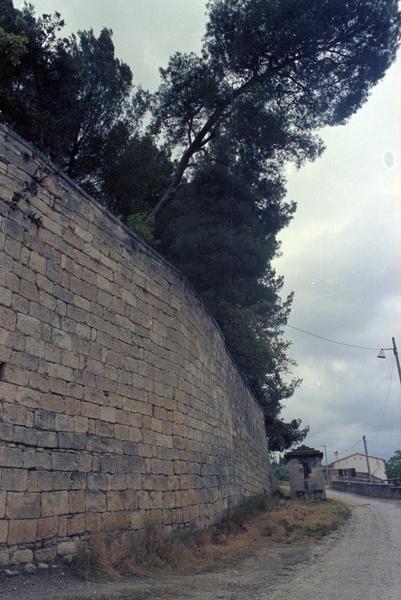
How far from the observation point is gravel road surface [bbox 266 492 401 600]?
17.0ft

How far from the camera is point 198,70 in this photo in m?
15.2

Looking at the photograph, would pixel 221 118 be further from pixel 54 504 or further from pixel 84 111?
pixel 54 504

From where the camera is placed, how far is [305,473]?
20.4 m

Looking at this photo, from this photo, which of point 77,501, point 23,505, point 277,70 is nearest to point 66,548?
point 77,501

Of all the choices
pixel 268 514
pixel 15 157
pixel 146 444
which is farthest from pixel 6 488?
pixel 268 514

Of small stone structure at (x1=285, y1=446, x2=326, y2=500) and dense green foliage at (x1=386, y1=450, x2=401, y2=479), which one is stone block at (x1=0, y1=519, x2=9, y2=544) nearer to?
small stone structure at (x1=285, y1=446, x2=326, y2=500)

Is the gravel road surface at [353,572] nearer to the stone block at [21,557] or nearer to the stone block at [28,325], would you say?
the stone block at [21,557]

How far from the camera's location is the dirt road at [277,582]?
15.0 ft

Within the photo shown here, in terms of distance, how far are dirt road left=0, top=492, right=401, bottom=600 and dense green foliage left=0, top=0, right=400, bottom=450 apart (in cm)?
781

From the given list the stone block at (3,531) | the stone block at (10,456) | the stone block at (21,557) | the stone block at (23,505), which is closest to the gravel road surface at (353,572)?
the stone block at (21,557)

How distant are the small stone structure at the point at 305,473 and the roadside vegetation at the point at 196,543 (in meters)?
8.13

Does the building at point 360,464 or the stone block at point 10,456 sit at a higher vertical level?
the building at point 360,464

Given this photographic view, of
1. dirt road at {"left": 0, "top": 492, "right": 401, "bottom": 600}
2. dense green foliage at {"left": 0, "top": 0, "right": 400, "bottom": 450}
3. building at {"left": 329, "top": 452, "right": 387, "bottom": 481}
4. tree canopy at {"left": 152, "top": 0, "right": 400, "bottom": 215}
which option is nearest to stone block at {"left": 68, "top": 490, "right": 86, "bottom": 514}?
dirt road at {"left": 0, "top": 492, "right": 401, "bottom": 600}

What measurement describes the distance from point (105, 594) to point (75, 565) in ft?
2.54
